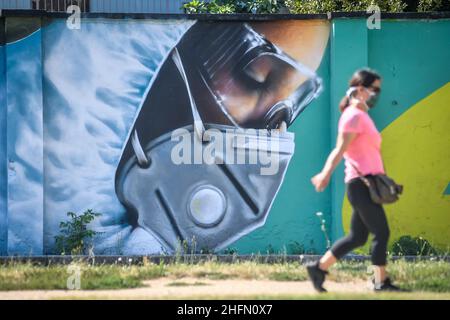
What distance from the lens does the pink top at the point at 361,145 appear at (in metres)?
6.64

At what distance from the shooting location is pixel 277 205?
917cm

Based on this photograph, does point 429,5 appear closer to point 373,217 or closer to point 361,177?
point 361,177

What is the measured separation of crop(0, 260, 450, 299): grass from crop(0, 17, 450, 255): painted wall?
79 cm

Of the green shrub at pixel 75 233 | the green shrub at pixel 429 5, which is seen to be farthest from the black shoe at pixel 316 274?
the green shrub at pixel 429 5

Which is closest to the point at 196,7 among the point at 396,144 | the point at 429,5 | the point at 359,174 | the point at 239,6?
the point at 239,6

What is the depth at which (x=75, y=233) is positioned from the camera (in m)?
8.98

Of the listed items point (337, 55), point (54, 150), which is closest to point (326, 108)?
point (337, 55)

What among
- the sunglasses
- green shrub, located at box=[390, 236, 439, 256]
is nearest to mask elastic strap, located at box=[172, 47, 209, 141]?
the sunglasses

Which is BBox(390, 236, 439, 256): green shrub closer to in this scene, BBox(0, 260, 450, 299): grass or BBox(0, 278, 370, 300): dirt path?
BBox(0, 260, 450, 299): grass

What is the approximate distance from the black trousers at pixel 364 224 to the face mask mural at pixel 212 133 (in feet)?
8.19

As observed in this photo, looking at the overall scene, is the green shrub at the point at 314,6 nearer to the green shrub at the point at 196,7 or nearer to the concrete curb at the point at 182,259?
the green shrub at the point at 196,7

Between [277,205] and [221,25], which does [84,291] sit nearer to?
[277,205]
